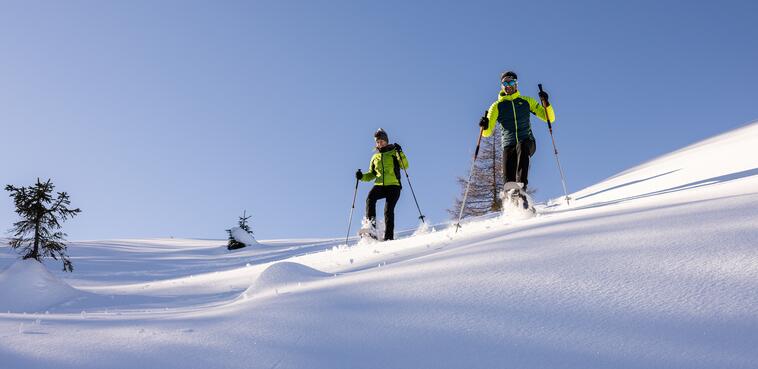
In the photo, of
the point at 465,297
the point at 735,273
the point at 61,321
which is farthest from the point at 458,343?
the point at 61,321

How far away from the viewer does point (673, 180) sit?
817 centimetres

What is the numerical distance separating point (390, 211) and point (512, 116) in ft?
10.9

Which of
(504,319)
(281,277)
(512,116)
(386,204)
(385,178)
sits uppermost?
(512,116)

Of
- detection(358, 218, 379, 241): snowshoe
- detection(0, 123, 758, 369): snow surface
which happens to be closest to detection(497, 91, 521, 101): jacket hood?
detection(358, 218, 379, 241): snowshoe

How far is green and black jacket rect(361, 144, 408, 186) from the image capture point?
1005 centimetres

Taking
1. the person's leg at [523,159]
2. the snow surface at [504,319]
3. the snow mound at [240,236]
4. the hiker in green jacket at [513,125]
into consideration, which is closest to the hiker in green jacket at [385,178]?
the hiker in green jacket at [513,125]

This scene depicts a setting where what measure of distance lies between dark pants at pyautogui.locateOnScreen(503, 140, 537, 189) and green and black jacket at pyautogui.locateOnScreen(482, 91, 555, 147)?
8cm

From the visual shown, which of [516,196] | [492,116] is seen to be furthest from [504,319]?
[492,116]

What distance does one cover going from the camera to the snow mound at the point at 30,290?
635 centimetres

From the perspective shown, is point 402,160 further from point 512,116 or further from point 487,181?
point 487,181

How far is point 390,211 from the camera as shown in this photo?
9977 mm

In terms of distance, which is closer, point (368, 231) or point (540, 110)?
point (540, 110)

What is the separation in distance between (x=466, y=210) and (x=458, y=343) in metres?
21.4

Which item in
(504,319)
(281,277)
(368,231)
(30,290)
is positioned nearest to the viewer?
(504,319)
